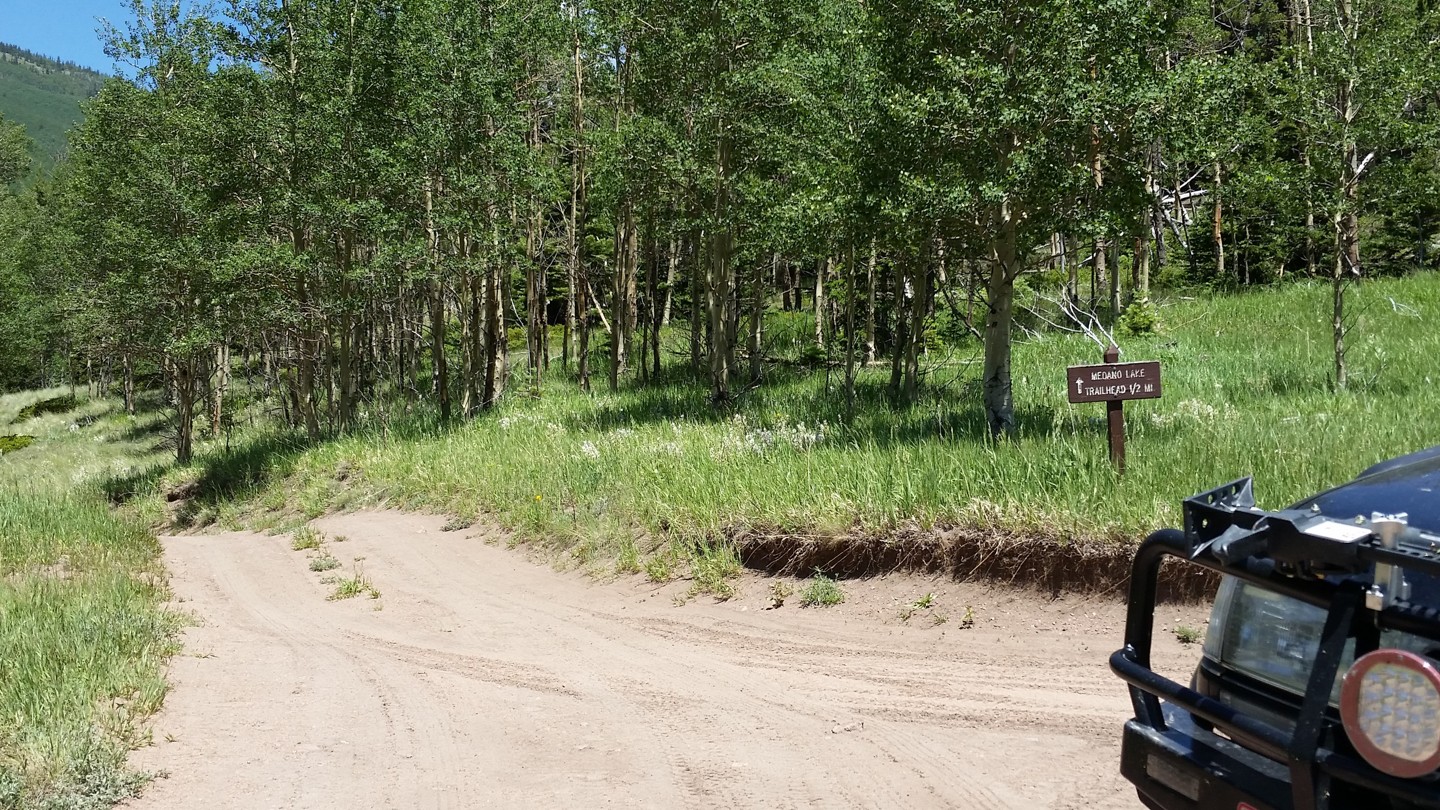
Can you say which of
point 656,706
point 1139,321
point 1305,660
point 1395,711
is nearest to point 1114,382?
point 656,706

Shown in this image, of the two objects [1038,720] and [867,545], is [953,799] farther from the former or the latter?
[867,545]

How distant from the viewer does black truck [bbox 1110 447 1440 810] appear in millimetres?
2100

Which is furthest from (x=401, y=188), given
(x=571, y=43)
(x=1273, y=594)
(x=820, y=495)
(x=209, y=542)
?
(x=1273, y=594)

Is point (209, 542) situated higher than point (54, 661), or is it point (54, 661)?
point (54, 661)

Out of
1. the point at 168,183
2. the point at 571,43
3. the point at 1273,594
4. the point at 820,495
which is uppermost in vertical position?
the point at 571,43

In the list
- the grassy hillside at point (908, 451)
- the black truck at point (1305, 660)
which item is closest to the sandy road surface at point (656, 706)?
the grassy hillside at point (908, 451)

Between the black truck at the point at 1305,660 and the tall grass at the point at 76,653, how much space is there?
15.4ft

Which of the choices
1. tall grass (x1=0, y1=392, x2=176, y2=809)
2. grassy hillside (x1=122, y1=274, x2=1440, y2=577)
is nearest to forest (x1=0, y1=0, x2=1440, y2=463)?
grassy hillside (x1=122, y1=274, x2=1440, y2=577)

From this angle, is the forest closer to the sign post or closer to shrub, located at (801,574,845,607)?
the sign post

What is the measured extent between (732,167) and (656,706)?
41.1 ft

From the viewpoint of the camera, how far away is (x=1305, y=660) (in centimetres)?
256

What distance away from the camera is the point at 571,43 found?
21766mm

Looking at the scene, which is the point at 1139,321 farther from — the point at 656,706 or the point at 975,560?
the point at 656,706

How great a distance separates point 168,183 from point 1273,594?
24.2 metres
